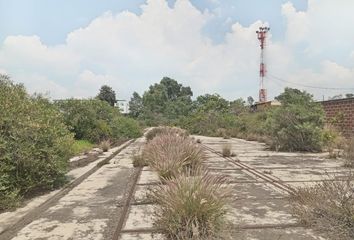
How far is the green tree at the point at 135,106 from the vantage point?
75.6 m

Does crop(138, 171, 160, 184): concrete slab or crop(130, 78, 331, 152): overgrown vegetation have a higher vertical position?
crop(130, 78, 331, 152): overgrown vegetation

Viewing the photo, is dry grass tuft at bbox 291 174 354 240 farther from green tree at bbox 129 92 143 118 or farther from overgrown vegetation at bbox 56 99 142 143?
green tree at bbox 129 92 143 118

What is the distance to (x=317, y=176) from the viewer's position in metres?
10.1

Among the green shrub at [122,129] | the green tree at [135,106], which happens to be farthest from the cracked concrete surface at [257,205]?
the green tree at [135,106]

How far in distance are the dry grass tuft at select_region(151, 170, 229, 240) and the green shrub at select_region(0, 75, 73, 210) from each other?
320 centimetres

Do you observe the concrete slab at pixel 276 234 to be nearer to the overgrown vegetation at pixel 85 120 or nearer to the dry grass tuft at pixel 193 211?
the dry grass tuft at pixel 193 211

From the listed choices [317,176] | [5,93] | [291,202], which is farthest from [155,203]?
[317,176]

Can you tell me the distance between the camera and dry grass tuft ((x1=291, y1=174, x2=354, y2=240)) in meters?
5.25

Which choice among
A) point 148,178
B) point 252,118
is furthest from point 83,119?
point 252,118

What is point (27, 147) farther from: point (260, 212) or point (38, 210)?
point (260, 212)

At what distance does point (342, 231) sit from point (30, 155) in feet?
19.0

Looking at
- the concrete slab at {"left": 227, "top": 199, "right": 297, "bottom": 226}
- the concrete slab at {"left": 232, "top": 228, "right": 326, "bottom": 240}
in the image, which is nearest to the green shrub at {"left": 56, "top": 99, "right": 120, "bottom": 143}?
the concrete slab at {"left": 227, "top": 199, "right": 297, "bottom": 226}

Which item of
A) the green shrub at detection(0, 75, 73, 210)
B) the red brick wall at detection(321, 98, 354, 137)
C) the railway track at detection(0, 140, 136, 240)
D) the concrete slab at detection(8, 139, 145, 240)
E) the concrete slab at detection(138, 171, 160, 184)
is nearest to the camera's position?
the concrete slab at detection(8, 139, 145, 240)

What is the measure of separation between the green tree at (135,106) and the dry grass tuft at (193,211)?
69.8 metres
